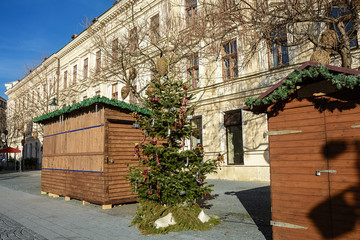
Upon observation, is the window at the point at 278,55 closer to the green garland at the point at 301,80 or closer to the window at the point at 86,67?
the green garland at the point at 301,80

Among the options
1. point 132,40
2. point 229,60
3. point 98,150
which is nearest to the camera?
point 98,150

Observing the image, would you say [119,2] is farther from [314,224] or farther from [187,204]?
[314,224]

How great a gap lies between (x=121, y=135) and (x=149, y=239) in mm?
4553

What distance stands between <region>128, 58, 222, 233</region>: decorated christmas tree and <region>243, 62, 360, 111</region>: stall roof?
2.21 metres

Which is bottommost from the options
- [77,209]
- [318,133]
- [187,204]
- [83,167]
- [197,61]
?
[77,209]

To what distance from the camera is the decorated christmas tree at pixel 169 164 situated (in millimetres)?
6566

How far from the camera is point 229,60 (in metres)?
17.6

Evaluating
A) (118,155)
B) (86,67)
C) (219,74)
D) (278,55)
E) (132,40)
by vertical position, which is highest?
(86,67)

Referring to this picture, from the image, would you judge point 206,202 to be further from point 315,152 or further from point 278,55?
point 278,55

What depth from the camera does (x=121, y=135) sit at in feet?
31.4

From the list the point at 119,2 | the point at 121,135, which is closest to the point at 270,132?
the point at 121,135

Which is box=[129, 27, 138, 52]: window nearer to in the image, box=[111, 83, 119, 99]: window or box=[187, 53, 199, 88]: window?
box=[187, 53, 199, 88]: window

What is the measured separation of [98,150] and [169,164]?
349cm

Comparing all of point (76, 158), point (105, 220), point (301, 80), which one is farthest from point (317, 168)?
point (76, 158)
